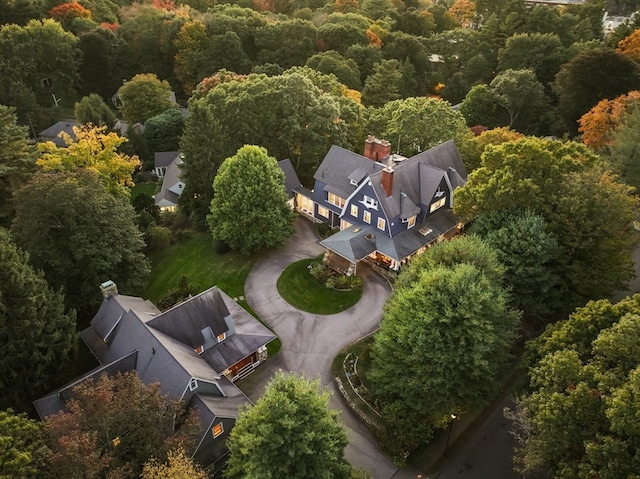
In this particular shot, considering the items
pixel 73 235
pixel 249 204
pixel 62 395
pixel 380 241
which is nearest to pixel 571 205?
pixel 380 241

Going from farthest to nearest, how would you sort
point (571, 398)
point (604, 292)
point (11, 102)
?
point (11, 102)
point (604, 292)
point (571, 398)

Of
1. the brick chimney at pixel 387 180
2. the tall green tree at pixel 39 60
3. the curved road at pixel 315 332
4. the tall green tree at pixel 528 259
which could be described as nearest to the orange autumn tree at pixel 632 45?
the brick chimney at pixel 387 180

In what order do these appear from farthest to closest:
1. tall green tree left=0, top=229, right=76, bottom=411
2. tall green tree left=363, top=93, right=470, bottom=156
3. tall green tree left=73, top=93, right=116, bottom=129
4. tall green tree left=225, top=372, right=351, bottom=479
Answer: tall green tree left=73, top=93, right=116, bottom=129 < tall green tree left=363, top=93, right=470, bottom=156 < tall green tree left=0, top=229, right=76, bottom=411 < tall green tree left=225, top=372, right=351, bottom=479

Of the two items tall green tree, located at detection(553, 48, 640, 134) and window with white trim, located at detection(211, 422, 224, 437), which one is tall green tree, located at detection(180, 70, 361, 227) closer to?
window with white trim, located at detection(211, 422, 224, 437)

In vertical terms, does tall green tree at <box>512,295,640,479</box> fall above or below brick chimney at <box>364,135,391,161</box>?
below

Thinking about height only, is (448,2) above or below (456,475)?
above

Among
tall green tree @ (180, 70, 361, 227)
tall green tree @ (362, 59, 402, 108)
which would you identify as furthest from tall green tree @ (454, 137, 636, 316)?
tall green tree @ (362, 59, 402, 108)

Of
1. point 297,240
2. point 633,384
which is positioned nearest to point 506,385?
point 633,384

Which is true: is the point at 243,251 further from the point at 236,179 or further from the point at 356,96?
the point at 356,96
